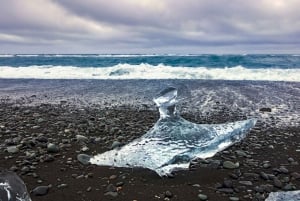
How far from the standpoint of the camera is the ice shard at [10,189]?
257 centimetres

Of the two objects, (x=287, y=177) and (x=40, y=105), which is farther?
(x=40, y=105)

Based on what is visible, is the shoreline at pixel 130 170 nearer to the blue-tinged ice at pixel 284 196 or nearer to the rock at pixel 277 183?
the rock at pixel 277 183

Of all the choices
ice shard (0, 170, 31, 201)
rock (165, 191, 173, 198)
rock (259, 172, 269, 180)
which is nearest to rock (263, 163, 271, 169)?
rock (259, 172, 269, 180)

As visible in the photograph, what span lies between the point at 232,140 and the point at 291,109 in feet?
15.2

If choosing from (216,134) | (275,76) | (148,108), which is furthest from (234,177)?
(275,76)

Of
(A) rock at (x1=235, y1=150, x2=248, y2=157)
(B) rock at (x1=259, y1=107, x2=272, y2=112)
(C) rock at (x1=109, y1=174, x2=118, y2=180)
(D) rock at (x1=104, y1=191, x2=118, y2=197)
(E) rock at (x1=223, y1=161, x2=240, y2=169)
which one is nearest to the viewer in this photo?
(D) rock at (x1=104, y1=191, x2=118, y2=197)

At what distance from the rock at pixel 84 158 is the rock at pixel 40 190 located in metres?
0.91

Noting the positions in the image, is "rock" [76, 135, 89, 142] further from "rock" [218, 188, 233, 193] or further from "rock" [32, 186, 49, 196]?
"rock" [218, 188, 233, 193]

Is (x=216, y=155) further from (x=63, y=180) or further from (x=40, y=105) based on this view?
(x=40, y=105)

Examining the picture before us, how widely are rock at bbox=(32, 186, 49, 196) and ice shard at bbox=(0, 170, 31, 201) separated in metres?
1.20

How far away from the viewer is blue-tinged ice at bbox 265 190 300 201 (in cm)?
357

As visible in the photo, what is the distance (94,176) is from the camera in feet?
14.6

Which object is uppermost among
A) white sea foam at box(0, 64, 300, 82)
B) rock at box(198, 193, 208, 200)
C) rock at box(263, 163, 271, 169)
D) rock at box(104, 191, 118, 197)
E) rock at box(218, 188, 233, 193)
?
rock at box(198, 193, 208, 200)

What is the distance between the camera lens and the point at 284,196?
3.68m
